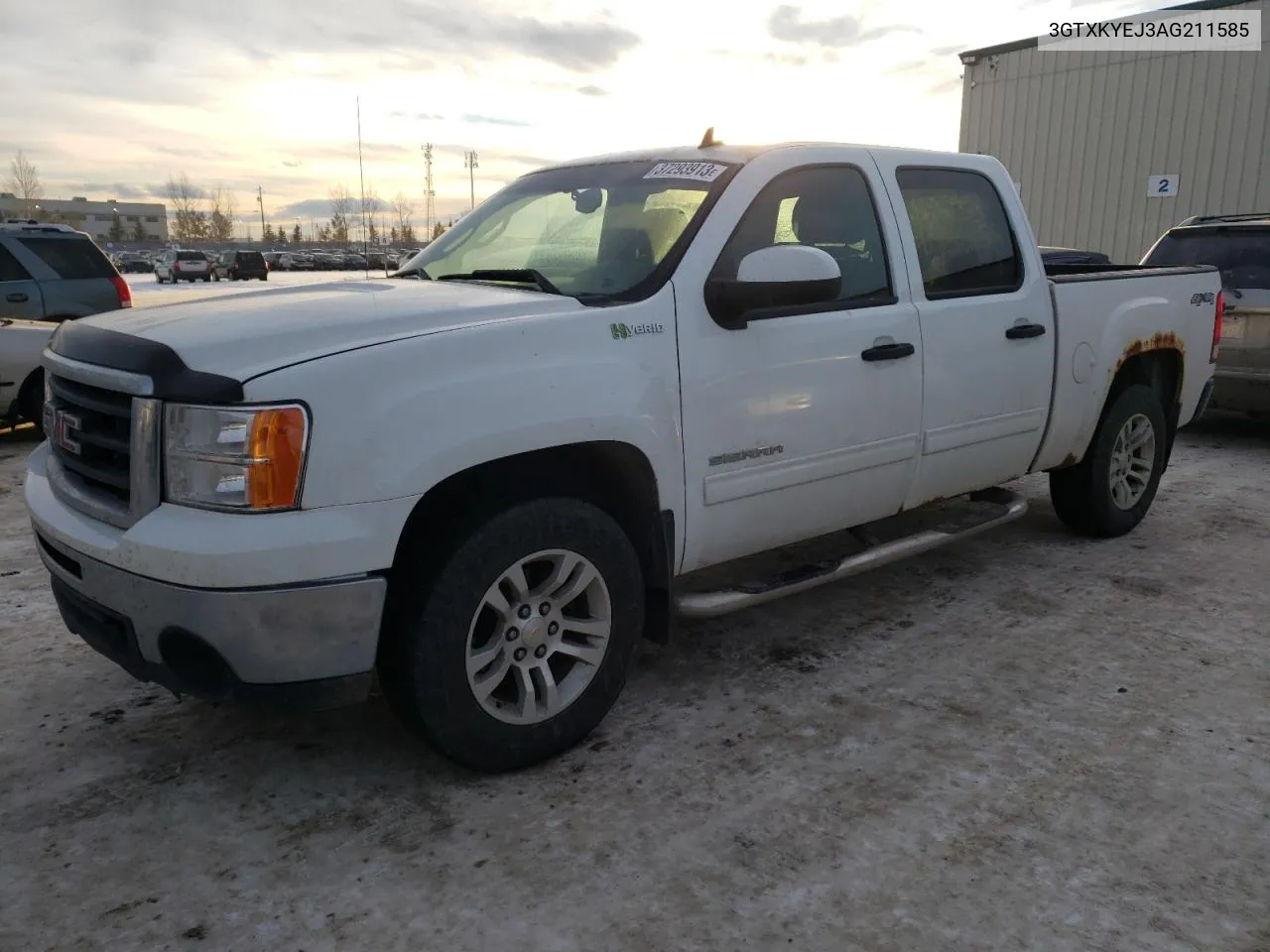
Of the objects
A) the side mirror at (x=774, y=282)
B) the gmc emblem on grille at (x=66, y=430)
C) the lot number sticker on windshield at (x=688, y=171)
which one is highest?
the lot number sticker on windshield at (x=688, y=171)

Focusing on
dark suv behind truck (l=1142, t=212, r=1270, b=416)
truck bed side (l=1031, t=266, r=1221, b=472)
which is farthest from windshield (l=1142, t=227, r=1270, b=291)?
Result: truck bed side (l=1031, t=266, r=1221, b=472)

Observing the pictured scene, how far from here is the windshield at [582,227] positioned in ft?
10.9

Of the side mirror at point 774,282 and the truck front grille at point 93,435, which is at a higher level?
the side mirror at point 774,282

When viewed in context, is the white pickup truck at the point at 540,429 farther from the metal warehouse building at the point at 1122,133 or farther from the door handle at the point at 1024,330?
the metal warehouse building at the point at 1122,133

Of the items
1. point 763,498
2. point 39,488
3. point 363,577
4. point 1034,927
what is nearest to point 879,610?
point 763,498

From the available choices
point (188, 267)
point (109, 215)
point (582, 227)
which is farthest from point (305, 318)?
point (109, 215)

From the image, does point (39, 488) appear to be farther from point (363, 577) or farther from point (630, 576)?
point (630, 576)

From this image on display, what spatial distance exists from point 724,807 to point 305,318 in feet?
5.92

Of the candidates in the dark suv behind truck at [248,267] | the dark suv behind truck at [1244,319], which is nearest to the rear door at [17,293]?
the dark suv behind truck at [1244,319]

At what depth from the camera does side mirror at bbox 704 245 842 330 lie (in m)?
3.10

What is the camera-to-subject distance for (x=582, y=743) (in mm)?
3146

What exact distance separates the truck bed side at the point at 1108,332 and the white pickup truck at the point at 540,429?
0.23 m

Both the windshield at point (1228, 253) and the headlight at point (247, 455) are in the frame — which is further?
the windshield at point (1228, 253)

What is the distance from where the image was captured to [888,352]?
3.70 m
